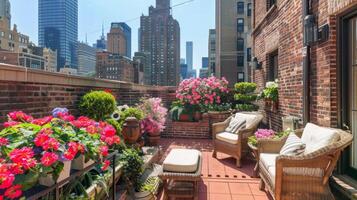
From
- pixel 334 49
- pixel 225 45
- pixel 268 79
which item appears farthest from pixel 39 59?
pixel 334 49

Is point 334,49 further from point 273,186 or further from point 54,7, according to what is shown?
point 54,7

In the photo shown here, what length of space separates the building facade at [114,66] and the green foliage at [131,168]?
2002cm

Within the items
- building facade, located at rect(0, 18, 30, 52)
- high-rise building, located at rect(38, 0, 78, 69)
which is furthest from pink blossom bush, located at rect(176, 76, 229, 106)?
building facade, located at rect(0, 18, 30, 52)

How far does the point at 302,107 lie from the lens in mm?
3816

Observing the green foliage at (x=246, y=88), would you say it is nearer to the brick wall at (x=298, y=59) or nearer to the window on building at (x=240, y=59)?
the brick wall at (x=298, y=59)

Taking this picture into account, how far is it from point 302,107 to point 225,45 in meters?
25.0

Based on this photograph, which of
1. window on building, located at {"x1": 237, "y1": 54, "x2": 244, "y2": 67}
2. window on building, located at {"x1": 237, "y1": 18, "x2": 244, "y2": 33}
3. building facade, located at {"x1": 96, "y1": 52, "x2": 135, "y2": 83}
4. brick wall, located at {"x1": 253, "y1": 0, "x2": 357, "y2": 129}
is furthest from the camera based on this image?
window on building, located at {"x1": 237, "y1": 54, "x2": 244, "y2": 67}

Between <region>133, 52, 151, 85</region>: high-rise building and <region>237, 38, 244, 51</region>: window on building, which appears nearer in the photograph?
<region>133, 52, 151, 85</region>: high-rise building

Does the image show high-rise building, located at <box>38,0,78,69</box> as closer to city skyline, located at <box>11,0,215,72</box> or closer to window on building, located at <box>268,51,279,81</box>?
city skyline, located at <box>11,0,215,72</box>

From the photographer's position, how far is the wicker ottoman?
2.78m

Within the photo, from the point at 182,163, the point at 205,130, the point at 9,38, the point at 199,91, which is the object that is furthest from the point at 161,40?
the point at 9,38

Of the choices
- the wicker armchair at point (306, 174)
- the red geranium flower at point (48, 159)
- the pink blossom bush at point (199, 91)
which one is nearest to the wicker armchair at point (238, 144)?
the wicker armchair at point (306, 174)

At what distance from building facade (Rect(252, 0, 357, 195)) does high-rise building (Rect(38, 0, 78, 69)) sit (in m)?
27.0

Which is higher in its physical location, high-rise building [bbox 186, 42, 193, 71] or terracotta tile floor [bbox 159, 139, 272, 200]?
high-rise building [bbox 186, 42, 193, 71]
